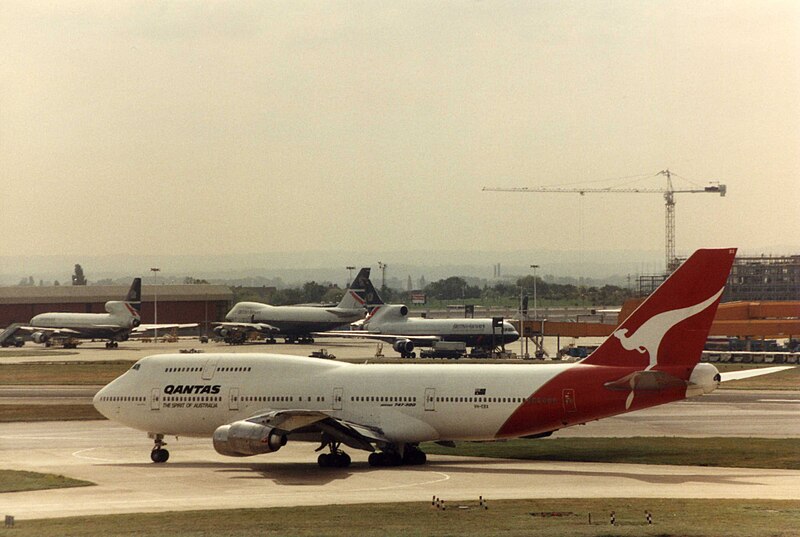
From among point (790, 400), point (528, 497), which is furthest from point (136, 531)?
point (790, 400)

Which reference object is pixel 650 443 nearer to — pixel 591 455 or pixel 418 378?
pixel 591 455

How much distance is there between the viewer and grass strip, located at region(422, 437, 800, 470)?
44938 mm

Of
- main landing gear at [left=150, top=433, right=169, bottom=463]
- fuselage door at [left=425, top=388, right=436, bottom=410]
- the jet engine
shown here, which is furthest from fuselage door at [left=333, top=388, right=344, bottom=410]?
the jet engine

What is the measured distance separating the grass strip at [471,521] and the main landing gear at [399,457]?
1014 centimetres

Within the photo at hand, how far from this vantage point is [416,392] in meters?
44.9

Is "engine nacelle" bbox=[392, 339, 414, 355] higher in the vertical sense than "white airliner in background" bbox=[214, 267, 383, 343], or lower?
lower

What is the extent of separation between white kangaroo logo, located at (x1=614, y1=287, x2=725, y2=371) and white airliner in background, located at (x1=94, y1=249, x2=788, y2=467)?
4cm

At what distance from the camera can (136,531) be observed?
97.5 ft

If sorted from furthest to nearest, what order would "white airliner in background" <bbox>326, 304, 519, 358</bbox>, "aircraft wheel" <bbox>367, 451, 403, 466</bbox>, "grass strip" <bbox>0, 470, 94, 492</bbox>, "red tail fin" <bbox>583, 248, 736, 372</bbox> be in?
"white airliner in background" <bbox>326, 304, 519, 358</bbox>
"aircraft wheel" <bbox>367, 451, 403, 466</bbox>
"red tail fin" <bbox>583, 248, 736, 372</bbox>
"grass strip" <bbox>0, 470, 94, 492</bbox>

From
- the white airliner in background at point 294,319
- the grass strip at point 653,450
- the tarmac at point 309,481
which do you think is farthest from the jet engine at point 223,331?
the grass strip at point 653,450

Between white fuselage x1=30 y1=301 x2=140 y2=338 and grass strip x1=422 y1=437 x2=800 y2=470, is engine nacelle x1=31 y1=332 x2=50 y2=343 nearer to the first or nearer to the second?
white fuselage x1=30 y1=301 x2=140 y2=338

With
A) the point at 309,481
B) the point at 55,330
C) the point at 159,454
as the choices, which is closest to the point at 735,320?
the point at 55,330

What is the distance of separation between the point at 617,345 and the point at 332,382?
1193 cm

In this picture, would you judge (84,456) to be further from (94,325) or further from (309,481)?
(94,325)
